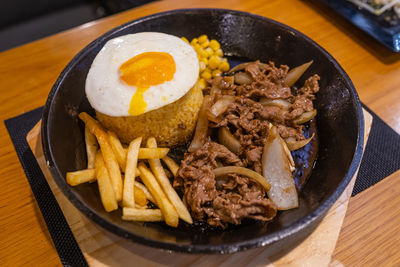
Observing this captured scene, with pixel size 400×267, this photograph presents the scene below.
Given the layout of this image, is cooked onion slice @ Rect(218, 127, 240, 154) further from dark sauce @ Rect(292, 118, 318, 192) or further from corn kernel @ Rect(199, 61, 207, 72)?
corn kernel @ Rect(199, 61, 207, 72)

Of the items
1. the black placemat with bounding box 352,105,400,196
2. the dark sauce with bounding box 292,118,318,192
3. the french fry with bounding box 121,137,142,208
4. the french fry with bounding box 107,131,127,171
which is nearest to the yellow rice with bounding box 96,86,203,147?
the french fry with bounding box 107,131,127,171

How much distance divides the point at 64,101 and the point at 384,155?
2.62 metres

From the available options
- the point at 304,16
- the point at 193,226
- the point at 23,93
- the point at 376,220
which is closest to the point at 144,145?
the point at 193,226

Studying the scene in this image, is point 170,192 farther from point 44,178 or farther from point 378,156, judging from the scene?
point 378,156

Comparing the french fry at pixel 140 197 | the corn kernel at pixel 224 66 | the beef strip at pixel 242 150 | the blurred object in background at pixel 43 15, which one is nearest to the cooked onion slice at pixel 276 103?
the beef strip at pixel 242 150

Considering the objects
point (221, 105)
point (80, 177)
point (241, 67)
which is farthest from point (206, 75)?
point (80, 177)

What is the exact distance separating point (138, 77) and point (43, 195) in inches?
44.7

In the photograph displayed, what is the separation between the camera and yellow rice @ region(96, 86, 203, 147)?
233cm

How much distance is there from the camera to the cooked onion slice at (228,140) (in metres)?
2.29

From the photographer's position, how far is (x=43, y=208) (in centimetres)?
220

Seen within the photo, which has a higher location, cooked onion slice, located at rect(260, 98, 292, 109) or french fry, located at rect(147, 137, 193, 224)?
cooked onion slice, located at rect(260, 98, 292, 109)

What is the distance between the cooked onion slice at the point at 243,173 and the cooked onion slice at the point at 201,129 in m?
0.35

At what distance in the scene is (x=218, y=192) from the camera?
6.73ft

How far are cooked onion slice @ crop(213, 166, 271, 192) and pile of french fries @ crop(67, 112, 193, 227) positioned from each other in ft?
1.07
